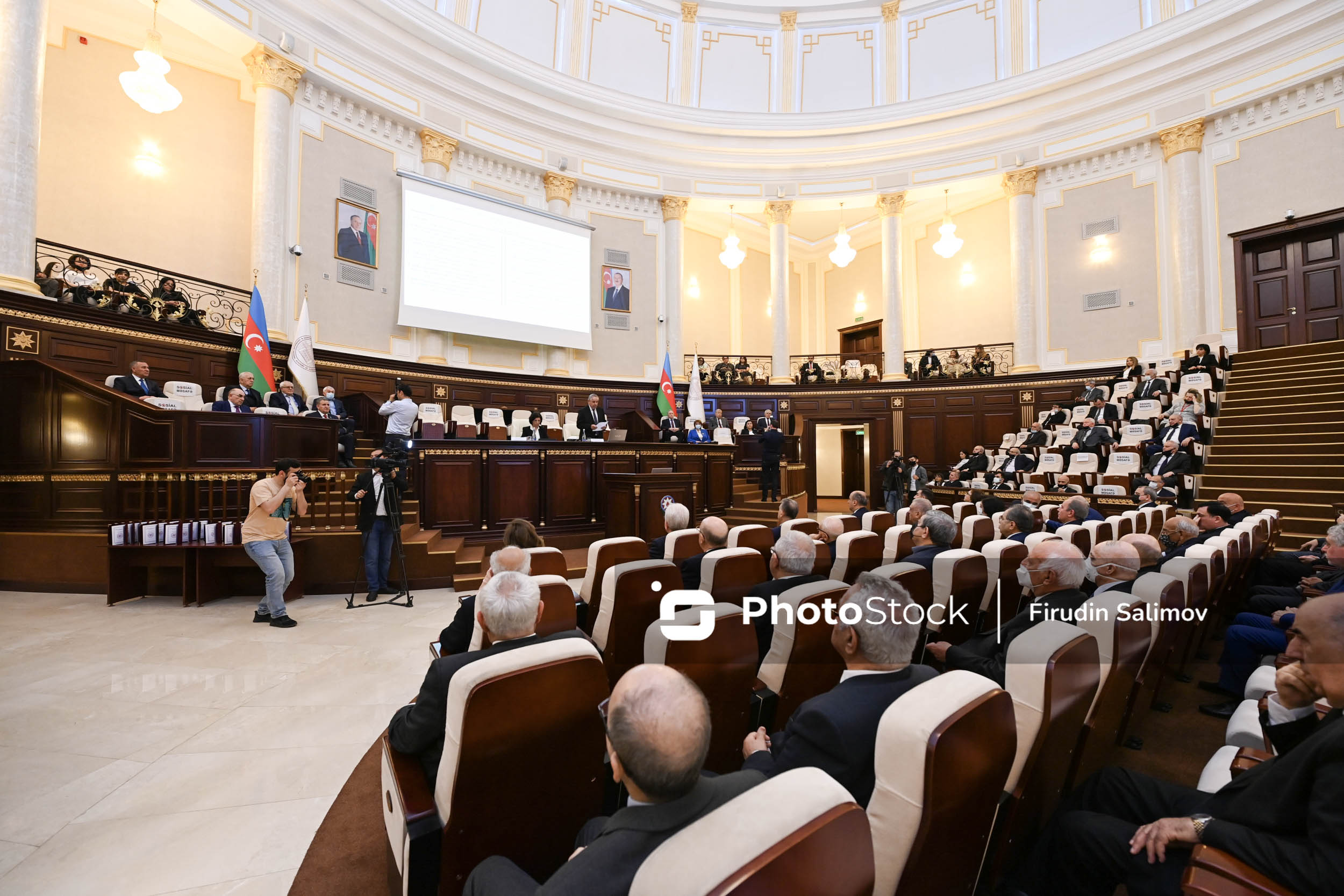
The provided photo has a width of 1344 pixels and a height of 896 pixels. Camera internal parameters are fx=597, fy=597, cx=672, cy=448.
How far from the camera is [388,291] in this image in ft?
32.6

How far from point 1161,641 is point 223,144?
12.6 m

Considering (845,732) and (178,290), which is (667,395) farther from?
(845,732)

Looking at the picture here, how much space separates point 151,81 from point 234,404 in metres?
3.51

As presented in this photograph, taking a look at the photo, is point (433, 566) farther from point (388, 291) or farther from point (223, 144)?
point (223, 144)

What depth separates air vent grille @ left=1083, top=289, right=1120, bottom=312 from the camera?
11.2 meters

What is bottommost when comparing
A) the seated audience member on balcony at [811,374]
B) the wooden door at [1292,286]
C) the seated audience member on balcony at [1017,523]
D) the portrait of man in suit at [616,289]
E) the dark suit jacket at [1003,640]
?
the dark suit jacket at [1003,640]

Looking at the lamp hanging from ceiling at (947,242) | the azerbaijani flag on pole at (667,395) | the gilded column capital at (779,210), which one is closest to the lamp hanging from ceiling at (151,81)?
the azerbaijani flag on pole at (667,395)

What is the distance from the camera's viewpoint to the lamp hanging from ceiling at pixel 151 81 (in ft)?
20.5

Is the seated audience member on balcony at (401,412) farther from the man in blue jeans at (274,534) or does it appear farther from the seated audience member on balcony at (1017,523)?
the seated audience member on balcony at (1017,523)

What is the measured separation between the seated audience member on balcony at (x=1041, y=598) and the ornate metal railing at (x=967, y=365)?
10.9 m

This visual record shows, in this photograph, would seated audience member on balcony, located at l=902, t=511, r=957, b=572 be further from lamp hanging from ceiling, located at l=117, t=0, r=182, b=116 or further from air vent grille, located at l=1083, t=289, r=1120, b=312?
air vent grille, located at l=1083, t=289, r=1120, b=312

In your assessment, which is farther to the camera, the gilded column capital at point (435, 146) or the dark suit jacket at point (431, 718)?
the gilded column capital at point (435, 146)

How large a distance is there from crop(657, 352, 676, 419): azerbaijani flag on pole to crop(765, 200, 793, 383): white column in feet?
8.27

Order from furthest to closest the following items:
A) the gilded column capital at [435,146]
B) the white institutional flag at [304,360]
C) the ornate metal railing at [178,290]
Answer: the gilded column capital at [435,146] → the white institutional flag at [304,360] → the ornate metal railing at [178,290]
